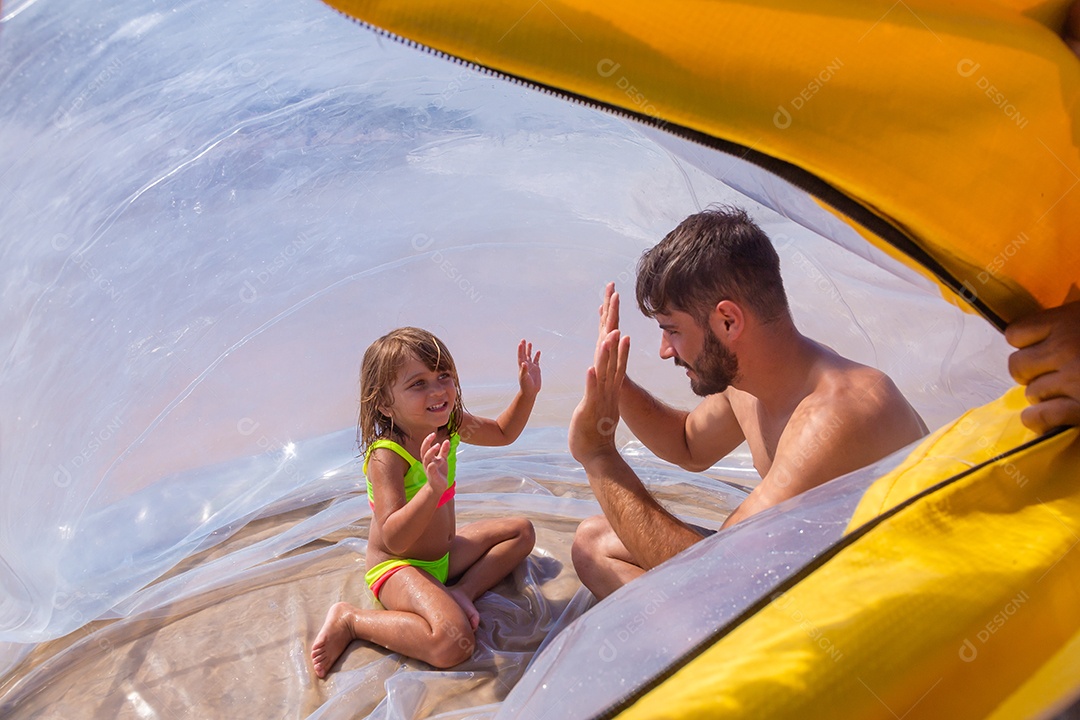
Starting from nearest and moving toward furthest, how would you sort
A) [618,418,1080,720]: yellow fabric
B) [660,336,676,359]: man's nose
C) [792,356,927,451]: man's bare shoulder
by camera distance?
[618,418,1080,720]: yellow fabric < [792,356,927,451]: man's bare shoulder < [660,336,676,359]: man's nose

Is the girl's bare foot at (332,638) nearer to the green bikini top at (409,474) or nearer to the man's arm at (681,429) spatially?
the green bikini top at (409,474)

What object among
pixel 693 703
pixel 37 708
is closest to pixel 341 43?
pixel 37 708

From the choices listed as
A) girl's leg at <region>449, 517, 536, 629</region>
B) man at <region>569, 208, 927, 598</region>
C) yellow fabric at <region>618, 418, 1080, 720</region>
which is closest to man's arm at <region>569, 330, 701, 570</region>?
man at <region>569, 208, 927, 598</region>

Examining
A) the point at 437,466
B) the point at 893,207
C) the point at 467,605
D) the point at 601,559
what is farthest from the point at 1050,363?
the point at 467,605

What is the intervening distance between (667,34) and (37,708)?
192cm

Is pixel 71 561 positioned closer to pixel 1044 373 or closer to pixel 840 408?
pixel 840 408

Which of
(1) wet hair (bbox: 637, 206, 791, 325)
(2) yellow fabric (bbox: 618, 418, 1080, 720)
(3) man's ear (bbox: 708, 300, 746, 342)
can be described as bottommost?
(2) yellow fabric (bbox: 618, 418, 1080, 720)

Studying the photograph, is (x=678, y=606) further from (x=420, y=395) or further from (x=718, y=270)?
(x=420, y=395)

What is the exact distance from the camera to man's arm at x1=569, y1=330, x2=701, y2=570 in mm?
1749

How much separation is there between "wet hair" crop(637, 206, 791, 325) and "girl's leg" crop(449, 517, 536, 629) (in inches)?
31.0

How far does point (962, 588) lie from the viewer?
105cm

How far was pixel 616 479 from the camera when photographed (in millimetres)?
1794

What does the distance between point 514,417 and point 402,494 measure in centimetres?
45

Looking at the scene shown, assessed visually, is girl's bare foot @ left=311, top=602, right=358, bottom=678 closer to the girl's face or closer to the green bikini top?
the green bikini top
